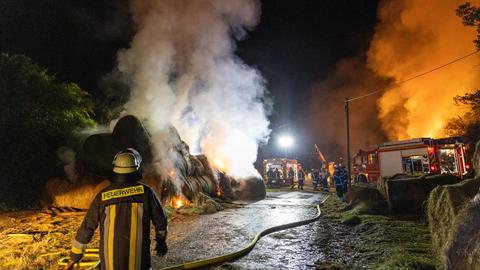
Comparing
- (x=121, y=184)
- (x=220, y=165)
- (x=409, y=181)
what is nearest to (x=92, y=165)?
(x=220, y=165)

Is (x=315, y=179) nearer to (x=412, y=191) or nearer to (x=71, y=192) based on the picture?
(x=412, y=191)

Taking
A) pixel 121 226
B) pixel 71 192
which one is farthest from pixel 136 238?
pixel 71 192

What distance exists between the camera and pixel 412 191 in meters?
8.21

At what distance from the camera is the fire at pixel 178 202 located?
35.6 feet

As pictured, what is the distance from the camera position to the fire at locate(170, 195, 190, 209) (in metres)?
10.8

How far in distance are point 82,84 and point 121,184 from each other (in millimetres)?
18216

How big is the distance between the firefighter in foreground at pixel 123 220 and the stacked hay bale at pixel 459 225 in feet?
9.73

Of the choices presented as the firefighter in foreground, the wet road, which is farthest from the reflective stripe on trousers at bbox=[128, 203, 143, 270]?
the wet road

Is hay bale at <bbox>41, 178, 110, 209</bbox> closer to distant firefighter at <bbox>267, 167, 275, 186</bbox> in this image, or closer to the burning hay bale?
the burning hay bale

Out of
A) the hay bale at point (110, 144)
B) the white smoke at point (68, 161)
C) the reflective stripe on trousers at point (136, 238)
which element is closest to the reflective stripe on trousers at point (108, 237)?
the reflective stripe on trousers at point (136, 238)

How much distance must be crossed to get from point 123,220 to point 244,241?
416 cm

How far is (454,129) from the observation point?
26.2 meters

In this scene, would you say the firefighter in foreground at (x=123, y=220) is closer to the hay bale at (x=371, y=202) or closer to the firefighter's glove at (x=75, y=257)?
the firefighter's glove at (x=75, y=257)

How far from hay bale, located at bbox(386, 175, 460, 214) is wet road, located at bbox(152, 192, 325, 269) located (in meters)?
2.16
